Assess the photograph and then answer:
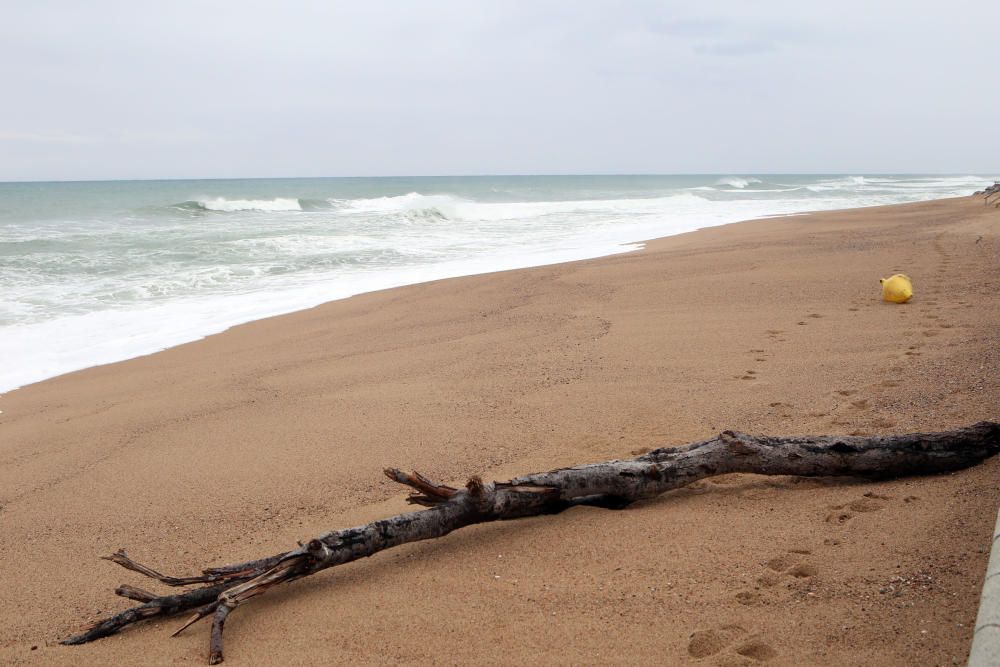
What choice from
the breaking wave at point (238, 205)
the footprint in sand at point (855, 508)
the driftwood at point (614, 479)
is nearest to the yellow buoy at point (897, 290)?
the driftwood at point (614, 479)

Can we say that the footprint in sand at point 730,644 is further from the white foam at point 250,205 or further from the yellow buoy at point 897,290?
the white foam at point 250,205

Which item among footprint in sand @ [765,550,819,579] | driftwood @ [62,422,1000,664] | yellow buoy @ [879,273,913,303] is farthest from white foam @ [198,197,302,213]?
footprint in sand @ [765,550,819,579]

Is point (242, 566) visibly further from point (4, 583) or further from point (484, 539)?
point (4, 583)

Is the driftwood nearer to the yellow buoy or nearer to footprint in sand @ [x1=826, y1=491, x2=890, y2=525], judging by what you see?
footprint in sand @ [x1=826, y1=491, x2=890, y2=525]

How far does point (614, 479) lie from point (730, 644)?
1.00 metres

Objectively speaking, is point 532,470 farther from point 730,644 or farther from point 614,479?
point 730,644

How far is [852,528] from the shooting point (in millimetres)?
2732

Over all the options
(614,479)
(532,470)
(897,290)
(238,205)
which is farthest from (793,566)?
(238,205)

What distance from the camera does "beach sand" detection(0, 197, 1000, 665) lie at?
2.36m

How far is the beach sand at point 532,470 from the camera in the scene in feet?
7.73

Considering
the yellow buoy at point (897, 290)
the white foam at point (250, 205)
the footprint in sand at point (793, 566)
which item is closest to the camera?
the footprint in sand at point (793, 566)

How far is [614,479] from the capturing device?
10.2 ft

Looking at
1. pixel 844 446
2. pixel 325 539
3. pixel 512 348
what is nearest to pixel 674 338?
pixel 512 348

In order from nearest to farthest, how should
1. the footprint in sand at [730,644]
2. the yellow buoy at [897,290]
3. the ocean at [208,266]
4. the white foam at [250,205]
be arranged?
the footprint in sand at [730,644] → the yellow buoy at [897,290] → the ocean at [208,266] → the white foam at [250,205]
